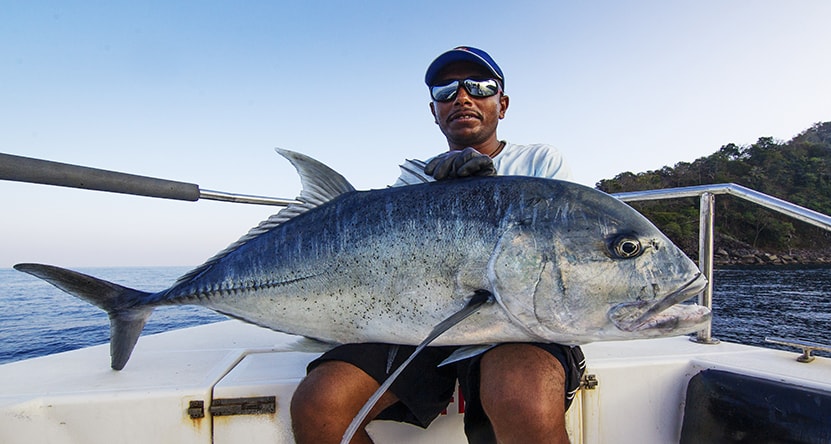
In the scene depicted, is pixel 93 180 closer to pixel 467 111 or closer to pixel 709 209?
pixel 467 111

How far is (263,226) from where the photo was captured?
6.84 feet

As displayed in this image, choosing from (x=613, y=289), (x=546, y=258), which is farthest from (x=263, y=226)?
(x=613, y=289)

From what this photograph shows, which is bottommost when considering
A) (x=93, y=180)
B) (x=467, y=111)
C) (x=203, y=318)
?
(x=203, y=318)

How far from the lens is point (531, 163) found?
244 cm

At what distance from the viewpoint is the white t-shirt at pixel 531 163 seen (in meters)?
2.34

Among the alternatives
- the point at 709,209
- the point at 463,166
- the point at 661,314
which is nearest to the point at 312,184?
the point at 463,166

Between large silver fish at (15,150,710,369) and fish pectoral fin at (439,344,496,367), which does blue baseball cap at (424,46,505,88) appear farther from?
fish pectoral fin at (439,344,496,367)

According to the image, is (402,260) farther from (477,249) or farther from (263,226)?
(263,226)

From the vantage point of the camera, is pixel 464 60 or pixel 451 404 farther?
pixel 464 60

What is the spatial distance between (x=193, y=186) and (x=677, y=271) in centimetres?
257

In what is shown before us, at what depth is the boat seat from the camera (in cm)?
173

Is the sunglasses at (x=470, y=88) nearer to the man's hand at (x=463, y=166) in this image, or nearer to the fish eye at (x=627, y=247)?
the man's hand at (x=463, y=166)

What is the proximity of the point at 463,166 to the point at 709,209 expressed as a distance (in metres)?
1.56

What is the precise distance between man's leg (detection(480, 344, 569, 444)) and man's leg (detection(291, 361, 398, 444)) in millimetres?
464
